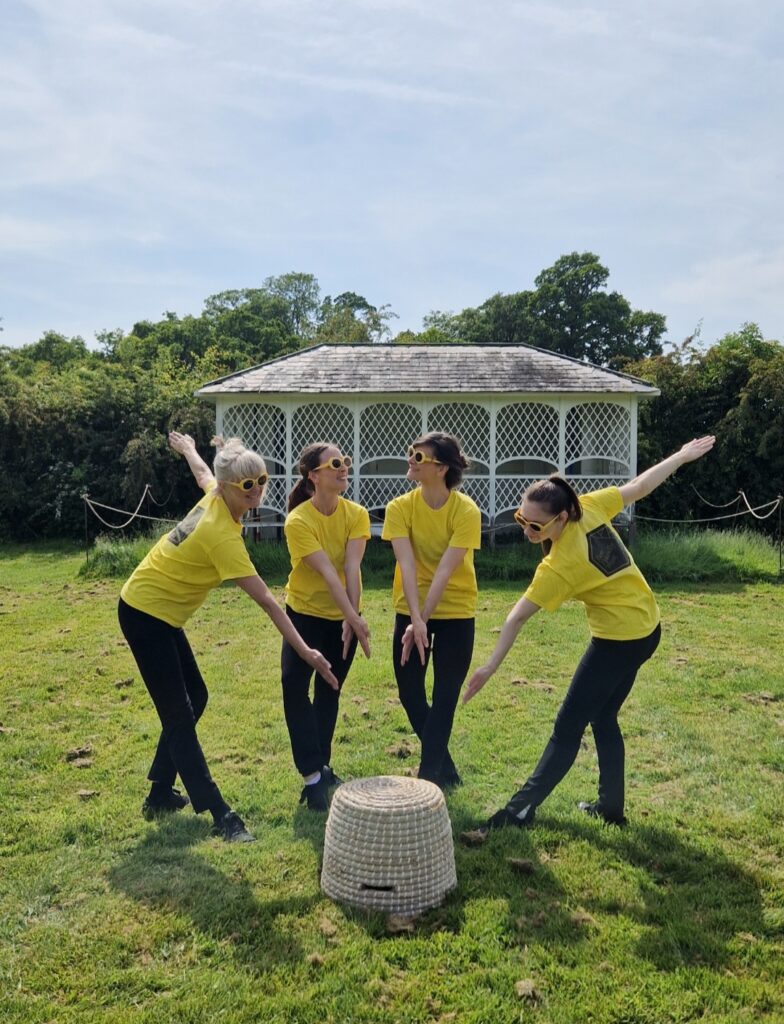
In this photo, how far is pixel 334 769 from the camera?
16.0ft

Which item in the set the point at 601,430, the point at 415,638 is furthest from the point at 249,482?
the point at 601,430

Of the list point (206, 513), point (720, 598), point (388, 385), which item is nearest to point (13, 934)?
point (206, 513)

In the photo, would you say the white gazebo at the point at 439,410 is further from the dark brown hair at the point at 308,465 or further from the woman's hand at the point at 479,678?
the woman's hand at the point at 479,678

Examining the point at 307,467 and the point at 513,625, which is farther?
the point at 307,467

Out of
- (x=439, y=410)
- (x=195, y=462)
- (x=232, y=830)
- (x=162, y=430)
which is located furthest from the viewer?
(x=162, y=430)

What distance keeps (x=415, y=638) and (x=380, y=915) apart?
1.37m

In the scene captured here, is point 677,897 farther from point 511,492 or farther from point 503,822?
point 511,492

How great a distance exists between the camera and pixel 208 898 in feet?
11.1

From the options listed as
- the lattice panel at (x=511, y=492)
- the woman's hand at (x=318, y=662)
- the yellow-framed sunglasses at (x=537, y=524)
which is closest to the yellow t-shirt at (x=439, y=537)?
the yellow-framed sunglasses at (x=537, y=524)

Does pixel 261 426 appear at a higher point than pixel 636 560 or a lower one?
higher

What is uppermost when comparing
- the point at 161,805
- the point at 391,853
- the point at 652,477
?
the point at 652,477

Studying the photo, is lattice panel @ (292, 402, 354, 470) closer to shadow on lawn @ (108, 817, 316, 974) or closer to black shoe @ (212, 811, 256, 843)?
black shoe @ (212, 811, 256, 843)

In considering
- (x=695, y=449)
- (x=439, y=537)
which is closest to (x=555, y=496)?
(x=439, y=537)

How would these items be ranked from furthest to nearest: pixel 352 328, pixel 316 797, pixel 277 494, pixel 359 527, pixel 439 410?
1. pixel 352 328
2. pixel 439 410
3. pixel 277 494
4. pixel 359 527
5. pixel 316 797
